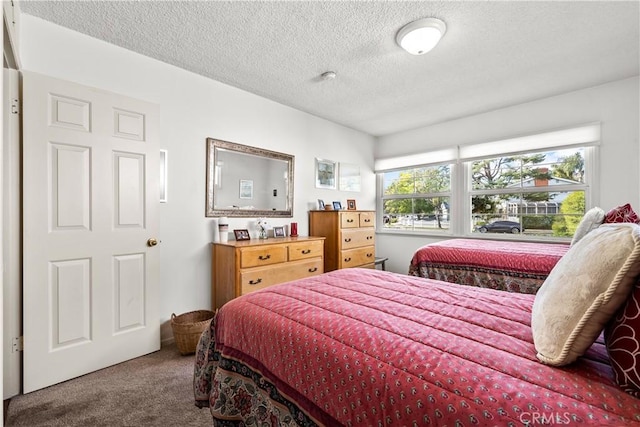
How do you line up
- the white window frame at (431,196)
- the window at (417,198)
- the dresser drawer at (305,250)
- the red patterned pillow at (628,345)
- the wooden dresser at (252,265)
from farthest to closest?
1. the window at (417,198)
2. the white window frame at (431,196)
3. the dresser drawer at (305,250)
4. the wooden dresser at (252,265)
5. the red patterned pillow at (628,345)

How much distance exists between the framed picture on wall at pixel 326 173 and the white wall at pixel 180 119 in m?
0.53

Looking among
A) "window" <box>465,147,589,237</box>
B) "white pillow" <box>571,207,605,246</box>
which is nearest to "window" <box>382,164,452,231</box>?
"window" <box>465,147,589,237</box>

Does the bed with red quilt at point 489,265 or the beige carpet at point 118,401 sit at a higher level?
the bed with red quilt at point 489,265

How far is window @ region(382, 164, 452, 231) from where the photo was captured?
4.37 m

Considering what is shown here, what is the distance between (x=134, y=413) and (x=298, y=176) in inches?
112

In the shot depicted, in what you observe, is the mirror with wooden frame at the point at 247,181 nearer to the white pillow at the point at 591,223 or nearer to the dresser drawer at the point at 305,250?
the dresser drawer at the point at 305,250

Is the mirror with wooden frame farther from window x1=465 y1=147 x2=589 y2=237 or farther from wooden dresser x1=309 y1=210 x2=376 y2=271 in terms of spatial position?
window x1=465 y1=147 x2=589 y2=237

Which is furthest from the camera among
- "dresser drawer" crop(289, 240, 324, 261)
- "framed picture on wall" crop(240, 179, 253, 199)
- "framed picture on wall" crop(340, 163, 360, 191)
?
"framed picture on wall" crop(340, 163, 360, 191)

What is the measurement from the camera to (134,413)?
1.61m

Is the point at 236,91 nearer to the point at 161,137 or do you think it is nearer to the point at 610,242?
the point at 161,137

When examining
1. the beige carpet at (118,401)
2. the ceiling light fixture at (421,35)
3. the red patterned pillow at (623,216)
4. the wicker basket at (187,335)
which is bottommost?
the beige carpet at (118,401)

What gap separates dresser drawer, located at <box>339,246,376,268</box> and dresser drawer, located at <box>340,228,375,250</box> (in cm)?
7

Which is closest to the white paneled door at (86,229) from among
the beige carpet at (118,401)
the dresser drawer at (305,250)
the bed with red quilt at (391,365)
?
the beige carpet at (118,401)

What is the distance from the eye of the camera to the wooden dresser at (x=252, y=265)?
2.59 meters
